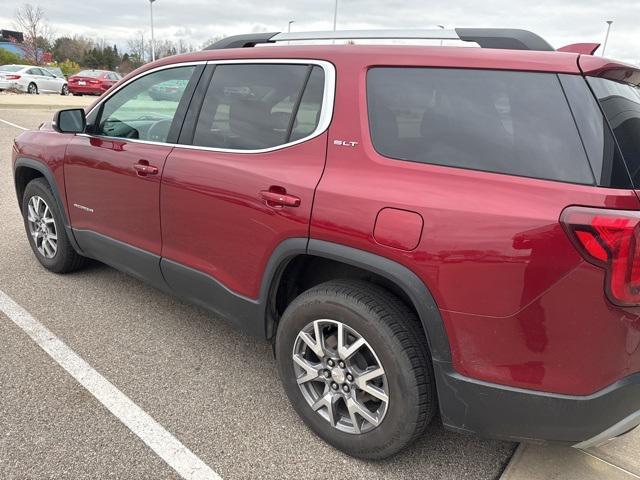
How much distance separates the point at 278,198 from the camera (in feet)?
7.87

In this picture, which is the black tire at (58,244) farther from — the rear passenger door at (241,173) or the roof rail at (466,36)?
the roof rail at (466,36)

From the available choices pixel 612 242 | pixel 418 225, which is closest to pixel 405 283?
pixel 418 225

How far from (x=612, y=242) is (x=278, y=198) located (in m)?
1.35

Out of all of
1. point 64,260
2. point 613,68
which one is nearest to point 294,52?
point 613,68

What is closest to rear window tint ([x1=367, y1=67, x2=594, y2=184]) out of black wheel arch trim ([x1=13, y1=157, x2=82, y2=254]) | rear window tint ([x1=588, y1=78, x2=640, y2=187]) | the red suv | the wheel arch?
the red suv

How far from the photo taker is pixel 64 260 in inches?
164

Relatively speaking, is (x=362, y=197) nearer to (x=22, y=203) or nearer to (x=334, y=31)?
(x=334, y=31)

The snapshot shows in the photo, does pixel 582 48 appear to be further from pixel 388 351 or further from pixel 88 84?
pixel 88 84

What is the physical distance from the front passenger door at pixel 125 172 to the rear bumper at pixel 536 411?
6.43 ft

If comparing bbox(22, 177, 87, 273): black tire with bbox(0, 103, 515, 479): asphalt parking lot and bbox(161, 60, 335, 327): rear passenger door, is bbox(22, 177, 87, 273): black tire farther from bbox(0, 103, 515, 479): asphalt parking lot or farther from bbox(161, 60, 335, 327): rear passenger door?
bbox(161, 60, 335, 327): rear passenger door

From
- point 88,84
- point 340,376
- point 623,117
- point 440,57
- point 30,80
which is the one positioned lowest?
point 88,84

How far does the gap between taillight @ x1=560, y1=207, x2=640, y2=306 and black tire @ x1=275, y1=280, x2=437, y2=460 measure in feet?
2.39

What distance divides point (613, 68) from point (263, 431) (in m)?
2.14

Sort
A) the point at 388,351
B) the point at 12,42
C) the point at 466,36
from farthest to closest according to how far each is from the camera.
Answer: the point at 12,42 → the point at 466,36 → the point at 388,351
